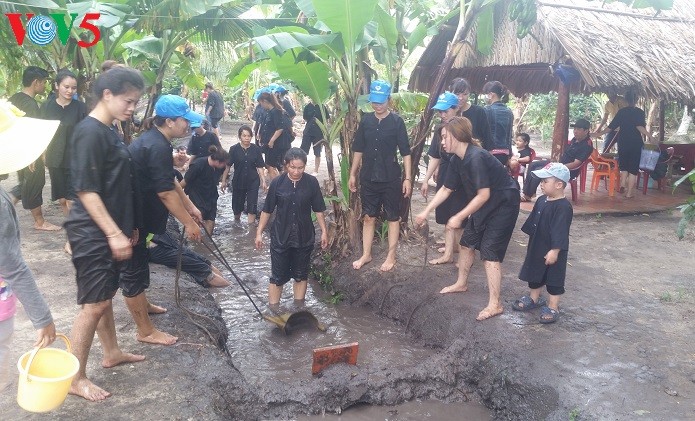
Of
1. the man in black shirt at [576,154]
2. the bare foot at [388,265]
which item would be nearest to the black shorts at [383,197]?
the bare foot at [388,265]

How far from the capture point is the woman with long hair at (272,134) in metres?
8.84

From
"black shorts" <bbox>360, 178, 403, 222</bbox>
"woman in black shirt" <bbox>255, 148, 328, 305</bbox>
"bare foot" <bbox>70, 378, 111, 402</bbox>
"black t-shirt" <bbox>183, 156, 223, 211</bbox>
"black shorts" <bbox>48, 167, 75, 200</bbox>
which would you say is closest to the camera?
"bare foot" <bbox>70, 378, 111, 402</bbox>

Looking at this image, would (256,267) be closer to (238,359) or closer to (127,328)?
(238,359)

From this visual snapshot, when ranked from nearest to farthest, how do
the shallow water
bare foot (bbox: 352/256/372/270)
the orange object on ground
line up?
the orange object on ground
the shallow water
bare foot (bbox: 352/256/372/270)

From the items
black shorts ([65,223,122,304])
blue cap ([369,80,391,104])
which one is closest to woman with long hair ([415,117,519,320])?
blue cap ([369,80,391,104])

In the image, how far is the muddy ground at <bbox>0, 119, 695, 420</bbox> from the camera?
3393 mm

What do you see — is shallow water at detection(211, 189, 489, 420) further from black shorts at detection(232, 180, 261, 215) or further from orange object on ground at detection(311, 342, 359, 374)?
black shorts at detection(232, 180, 261, 215)

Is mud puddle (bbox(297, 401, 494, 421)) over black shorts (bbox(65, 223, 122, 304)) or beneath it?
beneath

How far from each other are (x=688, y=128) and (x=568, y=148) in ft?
45.0

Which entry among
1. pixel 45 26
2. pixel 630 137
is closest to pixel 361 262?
pixel 45 26

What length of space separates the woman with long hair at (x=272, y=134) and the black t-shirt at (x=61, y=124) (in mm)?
3224

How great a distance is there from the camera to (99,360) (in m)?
3.59

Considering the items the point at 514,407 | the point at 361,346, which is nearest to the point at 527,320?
the point at 514,407

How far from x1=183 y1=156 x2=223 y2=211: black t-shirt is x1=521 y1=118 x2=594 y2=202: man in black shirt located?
469 centimetres
